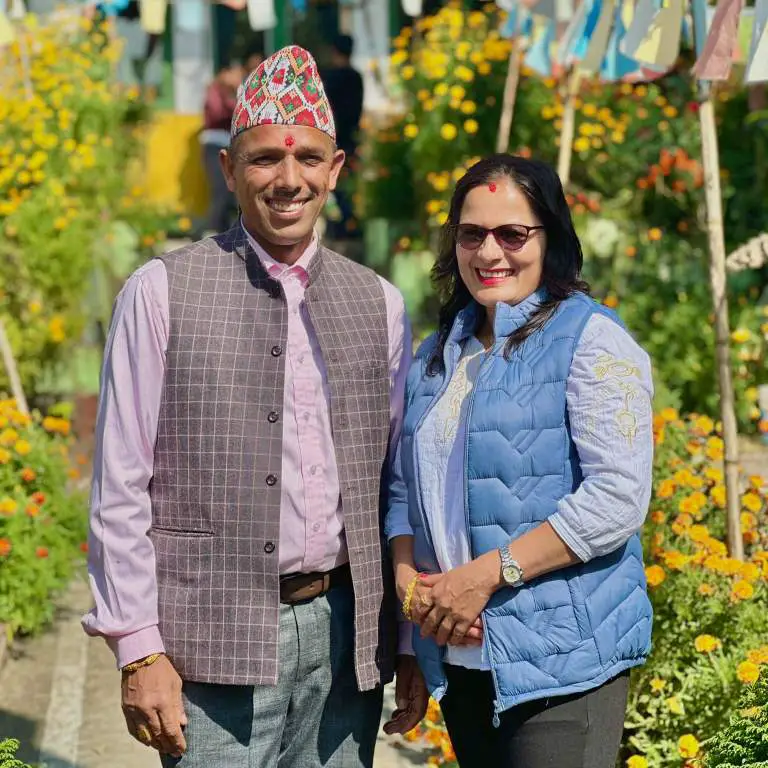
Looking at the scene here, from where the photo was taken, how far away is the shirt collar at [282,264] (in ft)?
7.91

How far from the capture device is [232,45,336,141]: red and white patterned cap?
2340 mm

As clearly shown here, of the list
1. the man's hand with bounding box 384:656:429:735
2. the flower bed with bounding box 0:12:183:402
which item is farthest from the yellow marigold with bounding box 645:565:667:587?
the flower bed with bounding box 0:12:183:402

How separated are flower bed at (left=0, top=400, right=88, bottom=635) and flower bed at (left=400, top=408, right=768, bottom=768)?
5.07ft

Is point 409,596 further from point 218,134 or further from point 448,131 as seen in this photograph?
point 218,134

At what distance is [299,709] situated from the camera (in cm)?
244

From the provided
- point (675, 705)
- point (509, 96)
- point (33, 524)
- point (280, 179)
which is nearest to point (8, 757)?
point (280, 179)

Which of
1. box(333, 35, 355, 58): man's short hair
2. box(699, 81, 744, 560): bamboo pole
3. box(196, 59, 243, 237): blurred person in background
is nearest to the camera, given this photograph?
box(699, 81, 744, 560): bamboo pole

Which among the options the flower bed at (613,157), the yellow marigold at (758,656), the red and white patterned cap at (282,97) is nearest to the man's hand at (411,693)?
the yellow marigold at (758,656)

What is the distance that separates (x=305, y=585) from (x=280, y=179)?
0.78 m

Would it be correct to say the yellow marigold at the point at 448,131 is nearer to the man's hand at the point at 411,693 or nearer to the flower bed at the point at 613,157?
the flower bed at the point at 613,157

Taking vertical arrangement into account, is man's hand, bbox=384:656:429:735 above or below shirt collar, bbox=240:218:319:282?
below

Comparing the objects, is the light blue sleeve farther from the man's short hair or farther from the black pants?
the man's short hair

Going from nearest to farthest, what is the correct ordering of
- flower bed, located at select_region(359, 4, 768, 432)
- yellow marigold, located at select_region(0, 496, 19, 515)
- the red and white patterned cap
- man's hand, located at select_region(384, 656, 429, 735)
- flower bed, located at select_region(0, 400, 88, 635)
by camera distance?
the red and white patterned cap < man's hand, located at select_region(384, 656, 429, 735) < yellow marigold, located at select_region(0, 496, 19, 515) < flower bed, located at select_region(0, 400, 88, 635) < flower bed, located at select_region(359, 4, 768, 432)

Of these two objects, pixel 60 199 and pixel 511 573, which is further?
pixel 60 199
